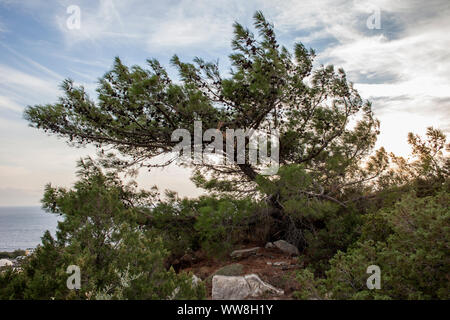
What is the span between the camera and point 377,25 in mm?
4840

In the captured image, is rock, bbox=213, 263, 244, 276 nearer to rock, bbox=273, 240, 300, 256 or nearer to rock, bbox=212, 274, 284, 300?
rock, bbox=212, 274, 284, 300

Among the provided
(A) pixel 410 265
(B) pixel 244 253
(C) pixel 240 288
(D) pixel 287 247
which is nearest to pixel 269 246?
(D) pixel 287 247

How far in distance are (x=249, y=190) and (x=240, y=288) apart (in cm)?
301

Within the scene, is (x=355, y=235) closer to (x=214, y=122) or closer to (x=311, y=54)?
(x=214, y=122)

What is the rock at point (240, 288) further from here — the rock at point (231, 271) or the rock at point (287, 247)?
the rock at point (287, 247)

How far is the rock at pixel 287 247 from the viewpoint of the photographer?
262 inches

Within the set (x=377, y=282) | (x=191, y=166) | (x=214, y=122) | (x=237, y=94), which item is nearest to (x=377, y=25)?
(x=237, y=94)

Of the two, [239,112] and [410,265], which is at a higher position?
[239,112]

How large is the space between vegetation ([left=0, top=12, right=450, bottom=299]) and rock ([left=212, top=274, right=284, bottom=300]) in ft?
2.66

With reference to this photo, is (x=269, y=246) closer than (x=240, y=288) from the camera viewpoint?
No

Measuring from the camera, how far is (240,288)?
4156 mm

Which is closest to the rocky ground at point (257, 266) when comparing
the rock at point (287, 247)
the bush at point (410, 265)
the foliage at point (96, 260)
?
the rock at point (287, 247)

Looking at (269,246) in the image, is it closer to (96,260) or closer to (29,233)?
(96,260)

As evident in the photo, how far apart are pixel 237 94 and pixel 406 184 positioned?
4.22m
